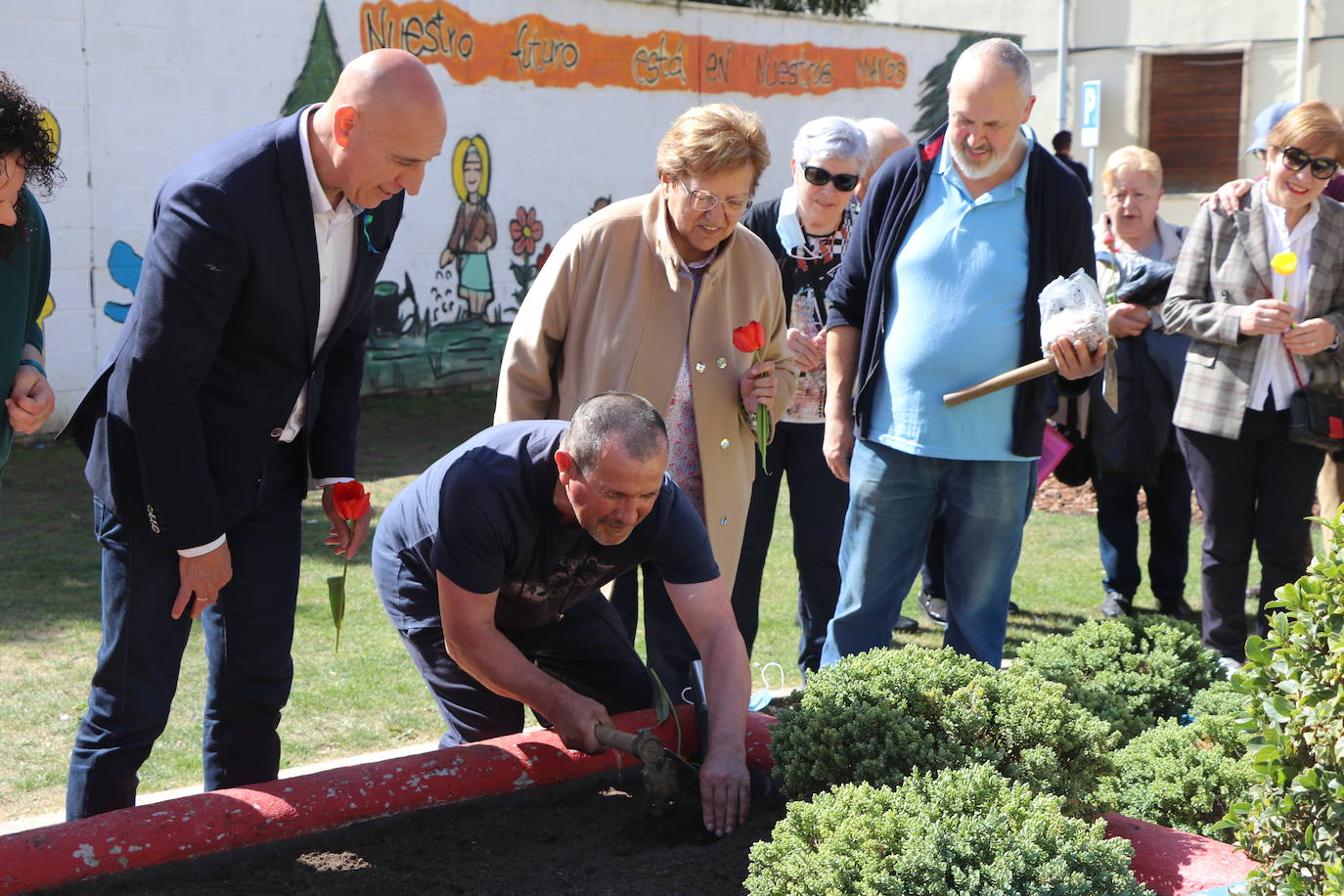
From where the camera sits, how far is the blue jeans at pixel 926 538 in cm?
388

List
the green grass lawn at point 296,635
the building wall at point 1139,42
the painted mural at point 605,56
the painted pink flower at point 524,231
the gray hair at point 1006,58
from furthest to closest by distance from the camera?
the building wall at point 1139,42
the painted pink flower at point 524,231
the painted mural at point 605,56
the green grass lawn at point 296,635
the gray hair at point 1006,58

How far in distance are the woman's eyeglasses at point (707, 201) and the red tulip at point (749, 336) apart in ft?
1.05

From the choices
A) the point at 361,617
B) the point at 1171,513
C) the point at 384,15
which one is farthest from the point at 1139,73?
the point at 361,617

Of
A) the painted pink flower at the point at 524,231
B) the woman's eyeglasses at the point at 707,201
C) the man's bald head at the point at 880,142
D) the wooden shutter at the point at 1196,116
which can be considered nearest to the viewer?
the woman's eyeglasses at the point at 707,201

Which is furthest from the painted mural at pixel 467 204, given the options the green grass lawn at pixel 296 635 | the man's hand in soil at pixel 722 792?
the man's hand in soil at pixel 722 792

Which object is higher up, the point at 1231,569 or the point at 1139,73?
the point at 1139,73

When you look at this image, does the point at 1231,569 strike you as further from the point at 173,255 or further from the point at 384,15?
the point at 384,15

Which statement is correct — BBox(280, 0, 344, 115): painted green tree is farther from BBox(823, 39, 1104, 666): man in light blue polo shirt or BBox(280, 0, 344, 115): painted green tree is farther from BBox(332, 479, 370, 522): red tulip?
BBox(332, 479, 370, 522): red tulip

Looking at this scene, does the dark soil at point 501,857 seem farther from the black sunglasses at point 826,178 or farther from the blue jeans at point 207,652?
the black sunglasses at point 826,178

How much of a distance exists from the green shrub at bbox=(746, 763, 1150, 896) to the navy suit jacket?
1.38m

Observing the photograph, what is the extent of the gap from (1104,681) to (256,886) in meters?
2.51

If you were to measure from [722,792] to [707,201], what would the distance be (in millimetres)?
1497

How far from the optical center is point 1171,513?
20.4ft

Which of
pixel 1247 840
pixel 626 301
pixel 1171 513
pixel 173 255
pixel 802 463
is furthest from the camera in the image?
pixel 1171 513
